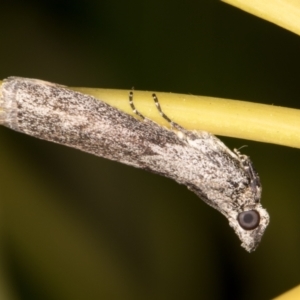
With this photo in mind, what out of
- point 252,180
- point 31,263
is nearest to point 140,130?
point 252,180

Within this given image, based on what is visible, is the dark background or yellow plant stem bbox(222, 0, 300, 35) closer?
yellow plant stem bbox(222, 0, 300, 35)

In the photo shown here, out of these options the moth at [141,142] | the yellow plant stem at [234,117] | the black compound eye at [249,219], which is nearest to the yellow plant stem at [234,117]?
the yellow plant stem at [234,117]

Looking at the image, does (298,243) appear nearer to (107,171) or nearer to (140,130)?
(107,171)

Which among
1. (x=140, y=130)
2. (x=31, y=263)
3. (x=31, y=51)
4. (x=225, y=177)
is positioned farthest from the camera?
(x=31, y=51)

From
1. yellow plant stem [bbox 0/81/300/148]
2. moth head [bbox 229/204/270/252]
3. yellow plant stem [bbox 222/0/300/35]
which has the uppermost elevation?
yellow plant stem [bbox 222/0/300/35]

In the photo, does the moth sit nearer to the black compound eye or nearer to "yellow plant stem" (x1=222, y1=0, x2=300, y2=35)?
the black compound eye

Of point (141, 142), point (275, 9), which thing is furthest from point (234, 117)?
point (141, 142)

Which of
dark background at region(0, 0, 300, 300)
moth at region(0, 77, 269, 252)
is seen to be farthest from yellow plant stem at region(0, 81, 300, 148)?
dark background at region(0, 0, 300, 300)
